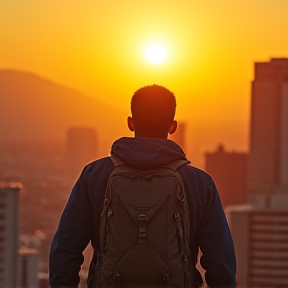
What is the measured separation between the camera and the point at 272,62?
166125 millimetres

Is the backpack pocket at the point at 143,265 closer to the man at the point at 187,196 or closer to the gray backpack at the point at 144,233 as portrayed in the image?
the gray backpack at the point at 144,233

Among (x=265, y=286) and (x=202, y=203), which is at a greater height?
(x=202, y=203)

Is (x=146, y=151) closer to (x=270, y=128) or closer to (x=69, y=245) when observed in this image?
(x=69, y=245)

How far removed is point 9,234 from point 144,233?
10681cm

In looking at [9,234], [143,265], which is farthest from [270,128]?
[143,265]

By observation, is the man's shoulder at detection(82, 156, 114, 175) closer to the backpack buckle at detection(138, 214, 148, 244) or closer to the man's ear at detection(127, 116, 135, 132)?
the man's ear at detection(127, 116, 135, 132)

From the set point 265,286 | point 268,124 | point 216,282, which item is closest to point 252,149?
point 268,124

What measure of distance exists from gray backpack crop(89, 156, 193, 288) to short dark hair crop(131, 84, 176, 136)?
0.17m

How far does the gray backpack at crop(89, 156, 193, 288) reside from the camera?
3.64 meters

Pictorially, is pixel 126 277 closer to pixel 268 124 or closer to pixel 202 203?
pixel 202 203

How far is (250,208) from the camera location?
119 meters

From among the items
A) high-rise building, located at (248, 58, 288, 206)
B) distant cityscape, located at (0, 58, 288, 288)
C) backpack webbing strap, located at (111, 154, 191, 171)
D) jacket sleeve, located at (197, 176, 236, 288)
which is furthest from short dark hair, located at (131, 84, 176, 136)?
high-rise building, located at (248, 58, 288, 206)

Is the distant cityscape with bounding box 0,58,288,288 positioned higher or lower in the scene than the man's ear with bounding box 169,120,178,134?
lower

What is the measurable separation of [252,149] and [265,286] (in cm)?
5647
